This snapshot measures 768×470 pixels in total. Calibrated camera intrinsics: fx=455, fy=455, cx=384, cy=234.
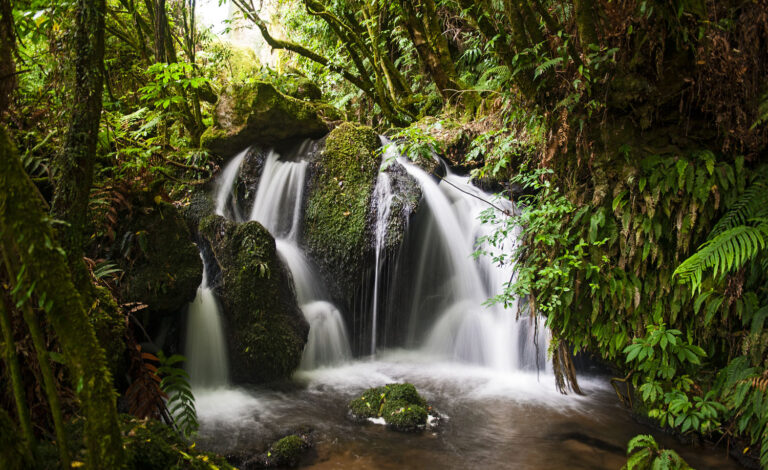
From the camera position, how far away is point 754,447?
3.62 m

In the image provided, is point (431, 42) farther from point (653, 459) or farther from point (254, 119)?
point (653, 459)

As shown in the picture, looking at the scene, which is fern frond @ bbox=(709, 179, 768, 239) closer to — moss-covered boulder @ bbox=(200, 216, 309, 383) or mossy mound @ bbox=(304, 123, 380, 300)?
mossy mound @ bbox=(304, 123, 380, 300)

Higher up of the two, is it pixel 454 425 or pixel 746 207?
pixel 746 207

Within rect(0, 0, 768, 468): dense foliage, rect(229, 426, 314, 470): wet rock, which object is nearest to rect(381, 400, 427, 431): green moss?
rect(229, 426, 314, 470): wet rock

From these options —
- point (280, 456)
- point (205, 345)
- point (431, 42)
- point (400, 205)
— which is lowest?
point (280, 456)

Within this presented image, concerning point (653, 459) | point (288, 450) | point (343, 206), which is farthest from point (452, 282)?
point (653, 459)

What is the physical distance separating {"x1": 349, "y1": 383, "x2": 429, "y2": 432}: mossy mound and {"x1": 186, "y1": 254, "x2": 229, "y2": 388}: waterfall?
169cm

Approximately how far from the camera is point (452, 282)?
7219mm

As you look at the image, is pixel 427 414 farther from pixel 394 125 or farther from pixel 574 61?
pixel 394 125

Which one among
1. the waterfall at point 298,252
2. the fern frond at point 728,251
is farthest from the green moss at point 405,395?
the fern frond at point 728,251

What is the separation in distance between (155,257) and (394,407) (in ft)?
9.38

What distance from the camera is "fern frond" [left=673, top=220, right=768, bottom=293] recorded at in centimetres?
306

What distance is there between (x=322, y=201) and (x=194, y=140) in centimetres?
321

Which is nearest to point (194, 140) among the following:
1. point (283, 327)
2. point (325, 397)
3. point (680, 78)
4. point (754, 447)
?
point (283, 327)
